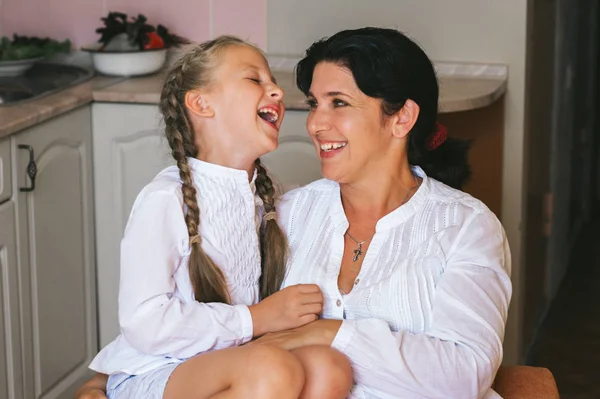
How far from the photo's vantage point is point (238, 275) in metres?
2.06

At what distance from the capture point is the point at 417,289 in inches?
76.8

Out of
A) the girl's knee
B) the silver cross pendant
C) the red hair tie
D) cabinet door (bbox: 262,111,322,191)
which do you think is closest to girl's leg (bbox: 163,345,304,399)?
the girl's knee

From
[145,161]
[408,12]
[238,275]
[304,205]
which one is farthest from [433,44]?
[238,275]

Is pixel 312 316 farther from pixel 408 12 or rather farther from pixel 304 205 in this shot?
pixel 408 12

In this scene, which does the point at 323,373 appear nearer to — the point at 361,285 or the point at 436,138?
the point at 361,285

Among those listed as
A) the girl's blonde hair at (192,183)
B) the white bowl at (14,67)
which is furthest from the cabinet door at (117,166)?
the girl's blonde hair at (192,183)

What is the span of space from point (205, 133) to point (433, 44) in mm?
1262

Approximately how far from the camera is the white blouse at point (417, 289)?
184cm

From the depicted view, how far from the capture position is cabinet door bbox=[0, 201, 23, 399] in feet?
8.78

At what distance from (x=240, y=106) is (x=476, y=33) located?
1.28 meters

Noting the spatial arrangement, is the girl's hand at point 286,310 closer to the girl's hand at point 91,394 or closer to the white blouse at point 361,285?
the white blouse at point 361,285

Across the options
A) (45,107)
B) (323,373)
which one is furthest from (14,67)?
(323,373)

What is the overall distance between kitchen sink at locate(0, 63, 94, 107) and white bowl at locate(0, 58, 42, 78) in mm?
20

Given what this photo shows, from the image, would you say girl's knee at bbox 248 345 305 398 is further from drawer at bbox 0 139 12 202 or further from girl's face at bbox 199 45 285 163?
drawer at bbox 0 139 12 202
